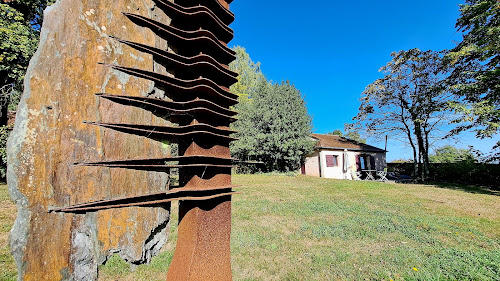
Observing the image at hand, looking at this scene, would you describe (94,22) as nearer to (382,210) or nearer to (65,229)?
(65,229)

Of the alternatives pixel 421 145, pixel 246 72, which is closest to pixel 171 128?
pixel 421 145

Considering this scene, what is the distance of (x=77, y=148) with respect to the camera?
647 mm

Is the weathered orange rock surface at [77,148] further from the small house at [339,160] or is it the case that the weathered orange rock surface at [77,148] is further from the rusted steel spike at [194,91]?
the small house at [339,160]

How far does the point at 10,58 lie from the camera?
22.4ft

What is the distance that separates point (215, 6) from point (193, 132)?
678 mm

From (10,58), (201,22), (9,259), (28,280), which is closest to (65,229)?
(28,280)

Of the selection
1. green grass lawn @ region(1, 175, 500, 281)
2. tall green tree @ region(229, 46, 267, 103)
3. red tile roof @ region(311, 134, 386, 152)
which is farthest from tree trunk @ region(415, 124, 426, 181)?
tall green tree @ region(229, 46, 267, 103)

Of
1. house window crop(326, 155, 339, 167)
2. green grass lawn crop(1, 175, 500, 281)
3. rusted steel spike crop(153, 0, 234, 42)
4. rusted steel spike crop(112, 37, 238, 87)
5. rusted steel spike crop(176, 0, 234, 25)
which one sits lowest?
green grass lawn crop(1, 175, 500, 281)

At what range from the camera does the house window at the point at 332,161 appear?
63.7 ft

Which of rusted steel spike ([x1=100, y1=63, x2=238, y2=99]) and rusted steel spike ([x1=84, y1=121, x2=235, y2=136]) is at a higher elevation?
rusted steel spike ([x1=100, y1=63, x2=238, y2=99])

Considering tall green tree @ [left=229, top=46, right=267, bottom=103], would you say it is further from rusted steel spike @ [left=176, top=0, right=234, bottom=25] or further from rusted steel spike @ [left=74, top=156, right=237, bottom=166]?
rusted steel spike @ [left=74, top=156, right=237, bottom=166]

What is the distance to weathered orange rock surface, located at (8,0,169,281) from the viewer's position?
1.90ft

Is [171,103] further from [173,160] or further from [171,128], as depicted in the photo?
[173,160]

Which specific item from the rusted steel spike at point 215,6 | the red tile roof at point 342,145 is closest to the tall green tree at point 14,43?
the rusted steel spike at point 215,6
